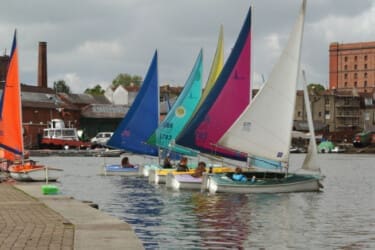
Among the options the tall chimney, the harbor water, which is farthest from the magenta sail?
the tall chimney

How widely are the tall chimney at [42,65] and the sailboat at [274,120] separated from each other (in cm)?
12294

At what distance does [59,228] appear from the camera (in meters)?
18.9

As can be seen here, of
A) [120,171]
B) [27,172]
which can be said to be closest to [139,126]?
[120,171]

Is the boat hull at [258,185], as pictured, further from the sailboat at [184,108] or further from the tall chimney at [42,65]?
the tall chimney at [42,65]

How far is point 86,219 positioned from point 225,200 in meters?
16.9

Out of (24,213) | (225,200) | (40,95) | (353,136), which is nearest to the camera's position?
(24,213)

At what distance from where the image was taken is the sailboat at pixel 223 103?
44281 mm

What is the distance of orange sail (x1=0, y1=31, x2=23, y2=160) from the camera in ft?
147

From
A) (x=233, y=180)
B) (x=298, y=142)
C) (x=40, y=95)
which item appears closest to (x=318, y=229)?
(x=233, y=180)

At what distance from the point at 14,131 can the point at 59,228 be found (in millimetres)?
26891

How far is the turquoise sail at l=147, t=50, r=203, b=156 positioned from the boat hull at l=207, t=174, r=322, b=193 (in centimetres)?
1378

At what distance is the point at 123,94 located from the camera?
18250 cm

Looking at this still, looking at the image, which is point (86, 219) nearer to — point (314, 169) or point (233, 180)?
point (233, 180)

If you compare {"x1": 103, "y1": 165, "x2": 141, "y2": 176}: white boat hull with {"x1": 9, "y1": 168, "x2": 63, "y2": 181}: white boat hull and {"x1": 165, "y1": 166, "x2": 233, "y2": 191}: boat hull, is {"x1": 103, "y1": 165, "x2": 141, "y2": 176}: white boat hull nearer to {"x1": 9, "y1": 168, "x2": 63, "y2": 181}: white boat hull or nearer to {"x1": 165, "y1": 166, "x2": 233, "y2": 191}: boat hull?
{"x1": 9, "y1": 168, "x2": 63, "y2": 181}: white boat hull
